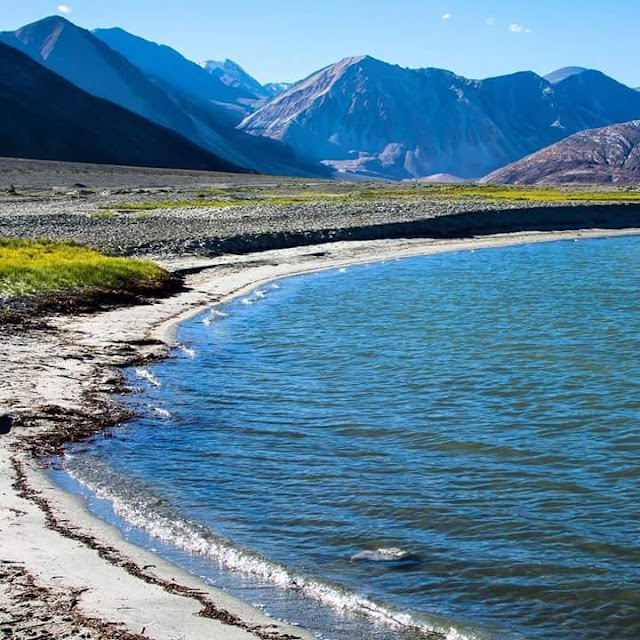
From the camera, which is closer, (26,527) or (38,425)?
(26,527)

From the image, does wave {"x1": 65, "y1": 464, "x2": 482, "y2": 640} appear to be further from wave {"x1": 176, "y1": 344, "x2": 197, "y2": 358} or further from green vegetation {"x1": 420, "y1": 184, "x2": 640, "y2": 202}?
green vegetation {"x1": 420, "y1": 184, "x2": 640, "y2": 202}

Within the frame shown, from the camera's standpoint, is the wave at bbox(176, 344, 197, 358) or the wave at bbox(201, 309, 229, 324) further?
the wave at bbox(201, 309, 229, 324)

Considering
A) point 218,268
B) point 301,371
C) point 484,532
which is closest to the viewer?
point 484,532

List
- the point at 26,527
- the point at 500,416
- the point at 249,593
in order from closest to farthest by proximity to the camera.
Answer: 1. the point at 249,593
2. the point at 26,527
3. the point at 500,416

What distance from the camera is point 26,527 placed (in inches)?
401

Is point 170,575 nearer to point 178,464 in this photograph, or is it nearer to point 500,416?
point 178,464

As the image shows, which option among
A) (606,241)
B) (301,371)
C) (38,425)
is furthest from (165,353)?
(606,241)

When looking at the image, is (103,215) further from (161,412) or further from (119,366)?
(161,412)

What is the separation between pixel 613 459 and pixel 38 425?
813 centimetres

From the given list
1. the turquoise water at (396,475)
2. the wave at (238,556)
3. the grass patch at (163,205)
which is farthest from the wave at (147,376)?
the grass patch at (163,205)

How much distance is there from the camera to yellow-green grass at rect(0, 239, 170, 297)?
1031 inches

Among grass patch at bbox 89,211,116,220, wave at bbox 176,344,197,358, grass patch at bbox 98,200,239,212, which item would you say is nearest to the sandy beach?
grass patch at bbox 89,211,116,220

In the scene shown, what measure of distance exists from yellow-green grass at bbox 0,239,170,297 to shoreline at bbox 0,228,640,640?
208 centimetres

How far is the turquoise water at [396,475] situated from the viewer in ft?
31.0
